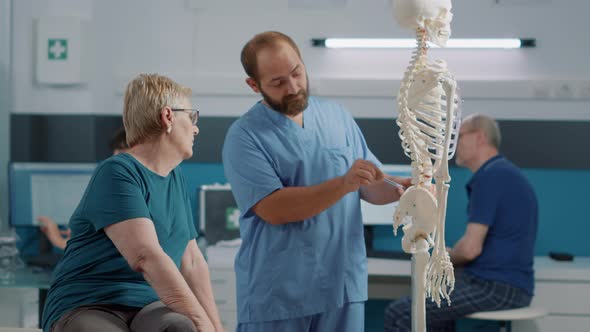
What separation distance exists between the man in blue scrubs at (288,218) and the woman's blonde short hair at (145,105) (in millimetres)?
371

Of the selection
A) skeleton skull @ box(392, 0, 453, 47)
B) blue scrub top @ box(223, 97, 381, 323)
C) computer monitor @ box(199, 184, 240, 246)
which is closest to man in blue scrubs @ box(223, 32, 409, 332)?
blue scrub top @ box(223, 97, 381, 323)

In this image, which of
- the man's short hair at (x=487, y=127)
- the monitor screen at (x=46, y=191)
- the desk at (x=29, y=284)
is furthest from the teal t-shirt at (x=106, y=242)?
the monitor screen at (x=46, y=191)

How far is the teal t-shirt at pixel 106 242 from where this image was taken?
1689 mm

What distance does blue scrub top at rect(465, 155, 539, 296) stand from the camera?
3.33m

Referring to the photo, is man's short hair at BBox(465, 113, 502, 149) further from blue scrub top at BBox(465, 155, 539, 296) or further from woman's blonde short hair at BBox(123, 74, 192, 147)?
woman's blonde short hair at BBox(123, 74, 192, 147)

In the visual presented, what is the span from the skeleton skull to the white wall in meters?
2.46

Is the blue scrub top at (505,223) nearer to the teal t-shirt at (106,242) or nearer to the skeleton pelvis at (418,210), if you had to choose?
the skeleton pelvis at (418,210)

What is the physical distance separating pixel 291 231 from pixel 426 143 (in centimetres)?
52

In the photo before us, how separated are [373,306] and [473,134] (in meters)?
1.28

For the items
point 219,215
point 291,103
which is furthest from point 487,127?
point 291,103

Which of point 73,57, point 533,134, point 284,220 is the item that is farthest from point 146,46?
point 284,220

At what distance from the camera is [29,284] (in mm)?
3410

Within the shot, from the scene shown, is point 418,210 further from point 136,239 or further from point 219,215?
point 219,215

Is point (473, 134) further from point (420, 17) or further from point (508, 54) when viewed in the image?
point (420, 17)
